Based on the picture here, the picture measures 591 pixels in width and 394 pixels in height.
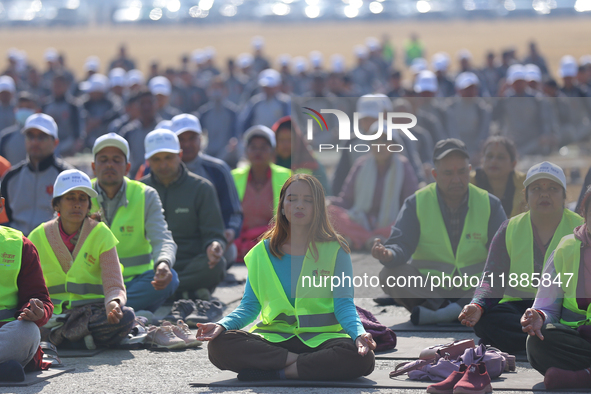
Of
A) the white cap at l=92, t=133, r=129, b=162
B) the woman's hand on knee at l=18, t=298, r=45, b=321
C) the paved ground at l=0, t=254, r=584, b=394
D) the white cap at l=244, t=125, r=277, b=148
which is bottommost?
the paved ground at l=0, t=254, r=584, b=394

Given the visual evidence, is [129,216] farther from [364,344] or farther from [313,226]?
[364,344]

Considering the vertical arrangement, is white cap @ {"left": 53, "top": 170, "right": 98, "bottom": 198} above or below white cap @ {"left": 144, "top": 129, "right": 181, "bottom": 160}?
below

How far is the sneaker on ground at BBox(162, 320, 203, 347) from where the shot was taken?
237 inches

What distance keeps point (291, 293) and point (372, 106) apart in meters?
2.13

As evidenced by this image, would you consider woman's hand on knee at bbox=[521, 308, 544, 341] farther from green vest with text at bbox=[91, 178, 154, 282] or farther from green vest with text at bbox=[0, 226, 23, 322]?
green vest with text at bbox=[91, 178, 154, 282]

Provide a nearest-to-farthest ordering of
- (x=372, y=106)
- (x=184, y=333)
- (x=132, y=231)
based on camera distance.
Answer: (x=184, y=333) → (x=132, y=231) → (x=372, y=106)

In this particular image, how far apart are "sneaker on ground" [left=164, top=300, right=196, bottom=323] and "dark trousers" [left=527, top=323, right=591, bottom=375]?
2.79 meters

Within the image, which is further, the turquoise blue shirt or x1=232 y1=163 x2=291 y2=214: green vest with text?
x1=232 y1=163 x2=291 y2=214: green vest with text

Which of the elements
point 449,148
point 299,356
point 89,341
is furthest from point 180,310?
point 449,148

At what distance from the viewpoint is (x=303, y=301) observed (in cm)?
509

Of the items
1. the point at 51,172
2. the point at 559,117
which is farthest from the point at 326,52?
the point at 51,172

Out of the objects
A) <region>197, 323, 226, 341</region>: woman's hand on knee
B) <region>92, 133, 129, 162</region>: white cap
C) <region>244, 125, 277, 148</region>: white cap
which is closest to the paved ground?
<region>197, 323, 226, 341</region>: woman's hand on knee

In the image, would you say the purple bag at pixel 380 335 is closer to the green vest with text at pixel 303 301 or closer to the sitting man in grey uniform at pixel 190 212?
the green vest with text at pixel 303 301

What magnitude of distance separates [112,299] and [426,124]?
5.65 m
